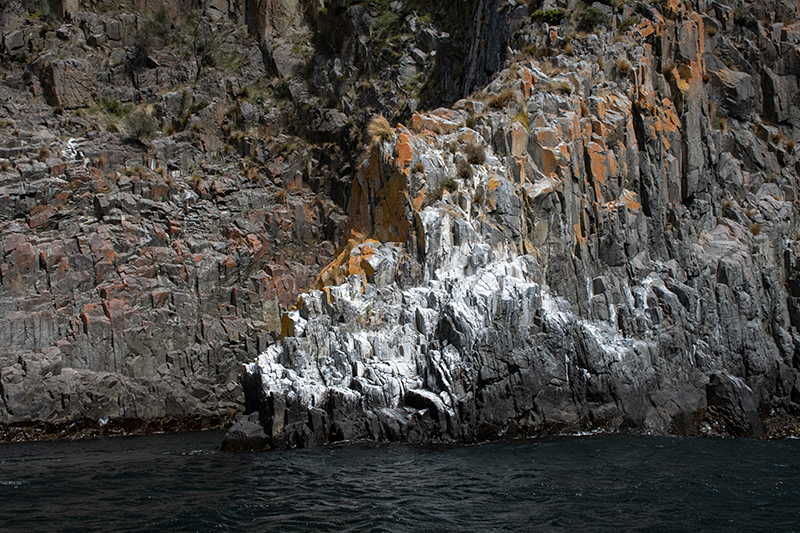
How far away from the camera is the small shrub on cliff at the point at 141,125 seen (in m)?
34.2

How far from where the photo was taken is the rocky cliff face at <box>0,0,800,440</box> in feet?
70.3

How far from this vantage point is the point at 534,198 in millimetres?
24156

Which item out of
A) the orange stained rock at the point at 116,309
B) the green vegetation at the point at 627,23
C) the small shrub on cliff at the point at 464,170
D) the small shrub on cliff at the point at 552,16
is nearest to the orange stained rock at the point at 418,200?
the small shrub on cliff at the point at 464,170

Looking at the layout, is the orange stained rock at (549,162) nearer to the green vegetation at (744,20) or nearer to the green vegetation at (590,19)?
the green vegetation at (590,19)

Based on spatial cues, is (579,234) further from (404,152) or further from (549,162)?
(404,152)

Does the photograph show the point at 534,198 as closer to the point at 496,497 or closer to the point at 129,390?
the point at 496,497

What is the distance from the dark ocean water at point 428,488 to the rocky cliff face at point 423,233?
2.37 m

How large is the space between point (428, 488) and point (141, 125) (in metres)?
27.9

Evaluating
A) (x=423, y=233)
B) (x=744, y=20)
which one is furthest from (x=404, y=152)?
(x=744, y=20)

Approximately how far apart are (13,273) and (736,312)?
30.3 m

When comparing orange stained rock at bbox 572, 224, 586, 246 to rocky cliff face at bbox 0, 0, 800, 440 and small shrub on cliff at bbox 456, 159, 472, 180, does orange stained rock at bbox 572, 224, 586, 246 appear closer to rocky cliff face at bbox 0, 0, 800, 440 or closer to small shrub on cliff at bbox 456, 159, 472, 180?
rocky cliff face at bbox 0, 0, 800, 440

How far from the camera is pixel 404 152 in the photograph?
25281 mm

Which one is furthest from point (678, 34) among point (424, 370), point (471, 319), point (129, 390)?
point (129, 390)

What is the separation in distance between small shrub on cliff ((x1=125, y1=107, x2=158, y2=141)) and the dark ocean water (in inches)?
758
